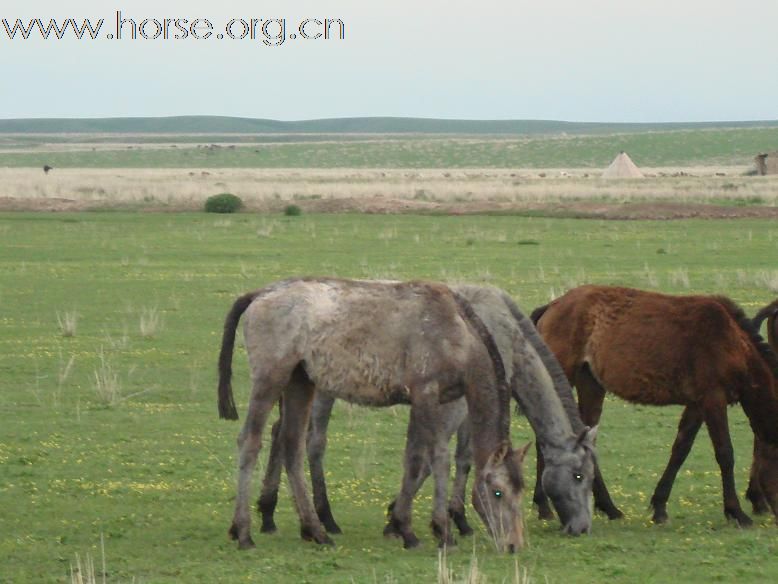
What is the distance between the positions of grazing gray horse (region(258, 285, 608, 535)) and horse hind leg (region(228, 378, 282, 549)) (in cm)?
43

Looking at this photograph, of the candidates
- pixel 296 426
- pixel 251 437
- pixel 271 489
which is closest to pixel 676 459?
pixel 296 426

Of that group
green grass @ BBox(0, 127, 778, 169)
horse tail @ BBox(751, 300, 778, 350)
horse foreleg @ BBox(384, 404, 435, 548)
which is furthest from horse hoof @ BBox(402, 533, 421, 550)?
green grass @ BBox(0, 127, 778, 169)

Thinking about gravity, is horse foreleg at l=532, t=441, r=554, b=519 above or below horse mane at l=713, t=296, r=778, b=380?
below

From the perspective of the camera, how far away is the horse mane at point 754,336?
9.52 meters

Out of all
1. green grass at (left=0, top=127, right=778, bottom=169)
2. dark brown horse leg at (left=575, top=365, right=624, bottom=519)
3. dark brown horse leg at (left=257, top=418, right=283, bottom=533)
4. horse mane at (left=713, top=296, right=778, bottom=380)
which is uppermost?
horse mane at (left=713, top=296, right=778, bottom=380)

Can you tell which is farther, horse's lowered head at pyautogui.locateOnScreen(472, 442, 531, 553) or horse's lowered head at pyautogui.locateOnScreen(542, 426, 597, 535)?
horse's lowered head at pyautogui.locateOnScreen(542, 426, 597, 535)

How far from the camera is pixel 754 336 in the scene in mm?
9609

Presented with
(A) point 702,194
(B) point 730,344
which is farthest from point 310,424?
(A) point 702,194

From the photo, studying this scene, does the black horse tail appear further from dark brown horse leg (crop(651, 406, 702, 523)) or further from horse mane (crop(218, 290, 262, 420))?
horse mane (crop(218, 290, 262, 420))

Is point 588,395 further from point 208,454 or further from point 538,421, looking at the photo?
point 208,454

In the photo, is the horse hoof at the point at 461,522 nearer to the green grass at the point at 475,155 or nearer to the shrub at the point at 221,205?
the shrub at the point at 221,205

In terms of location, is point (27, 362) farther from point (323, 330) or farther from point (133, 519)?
point (323, 330)

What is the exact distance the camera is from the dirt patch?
4662 centimetres

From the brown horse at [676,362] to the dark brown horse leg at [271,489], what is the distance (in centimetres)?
239
